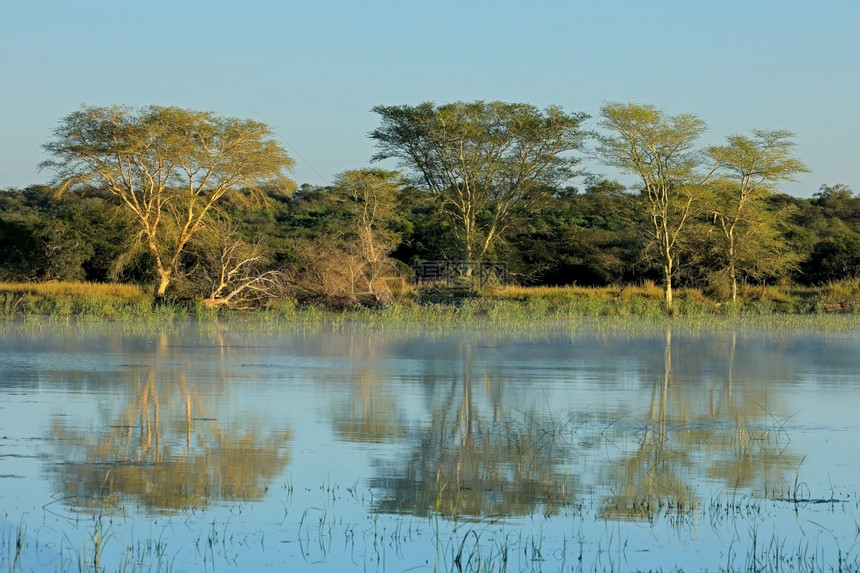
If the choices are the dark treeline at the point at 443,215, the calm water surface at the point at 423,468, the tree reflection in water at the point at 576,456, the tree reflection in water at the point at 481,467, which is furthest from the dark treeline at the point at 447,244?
the tree reflection in water at the point at 481,467

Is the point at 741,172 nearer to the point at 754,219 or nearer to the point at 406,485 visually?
the point at 754,219

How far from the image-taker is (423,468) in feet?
21.5

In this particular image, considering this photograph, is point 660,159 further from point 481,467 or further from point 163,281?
point 481,467

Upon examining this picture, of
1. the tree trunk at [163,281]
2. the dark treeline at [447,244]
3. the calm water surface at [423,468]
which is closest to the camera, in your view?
the calm water surface at [423,468]

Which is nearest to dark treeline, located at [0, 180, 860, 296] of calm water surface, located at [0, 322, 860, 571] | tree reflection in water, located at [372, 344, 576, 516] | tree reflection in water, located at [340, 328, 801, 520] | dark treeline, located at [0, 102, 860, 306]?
dark treeline, located at [0, 102, 860, 306]

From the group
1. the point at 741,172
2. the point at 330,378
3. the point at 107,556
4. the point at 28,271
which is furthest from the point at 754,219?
the point at 107,556

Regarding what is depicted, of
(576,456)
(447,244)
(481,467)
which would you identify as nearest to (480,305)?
(447,244)

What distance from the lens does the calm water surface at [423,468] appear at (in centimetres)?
492

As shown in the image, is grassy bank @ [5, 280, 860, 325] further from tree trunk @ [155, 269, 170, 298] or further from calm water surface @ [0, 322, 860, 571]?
calm water surface @ [0, 322, 860, 571]

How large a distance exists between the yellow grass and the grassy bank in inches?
0.8

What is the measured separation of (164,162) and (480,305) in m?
9.67

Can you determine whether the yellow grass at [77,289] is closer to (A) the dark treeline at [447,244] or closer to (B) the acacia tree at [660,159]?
(A) the dark treeline at [447,244]

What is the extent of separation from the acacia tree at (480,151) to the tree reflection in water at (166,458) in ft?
89.4

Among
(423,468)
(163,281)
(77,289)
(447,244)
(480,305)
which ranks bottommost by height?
(423,468)
